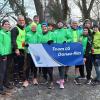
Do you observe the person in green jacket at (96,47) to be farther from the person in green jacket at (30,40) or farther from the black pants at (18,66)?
the black pants at (18,66)

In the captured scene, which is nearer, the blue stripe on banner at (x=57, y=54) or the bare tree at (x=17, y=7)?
the blue stripe on banner at (x=57, y=54)

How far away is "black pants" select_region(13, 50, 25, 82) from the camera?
1152cm

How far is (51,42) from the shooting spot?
11672mm

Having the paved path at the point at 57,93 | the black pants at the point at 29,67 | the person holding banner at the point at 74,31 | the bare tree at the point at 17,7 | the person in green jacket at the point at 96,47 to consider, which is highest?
the bare tree at the point at 17,7

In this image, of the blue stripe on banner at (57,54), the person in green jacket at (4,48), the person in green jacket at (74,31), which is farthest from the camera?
the person in green jacket at (74,31)

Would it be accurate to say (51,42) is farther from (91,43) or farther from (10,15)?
(10,15)

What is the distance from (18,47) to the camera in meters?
11.2

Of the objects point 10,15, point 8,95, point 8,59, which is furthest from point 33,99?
point 10,15

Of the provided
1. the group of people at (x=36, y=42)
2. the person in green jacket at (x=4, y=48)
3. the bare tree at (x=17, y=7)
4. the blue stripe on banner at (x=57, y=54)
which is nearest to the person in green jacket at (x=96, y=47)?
the group of people at (x=36, y=42)

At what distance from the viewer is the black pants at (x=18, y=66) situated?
11.5 m

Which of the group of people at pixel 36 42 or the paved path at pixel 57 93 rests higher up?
the group of people at pixel 36 42

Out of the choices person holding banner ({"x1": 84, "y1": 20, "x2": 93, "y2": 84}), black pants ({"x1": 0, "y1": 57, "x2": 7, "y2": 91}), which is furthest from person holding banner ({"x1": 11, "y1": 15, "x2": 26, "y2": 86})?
person holding banner ({"x1": 84, "y1": 20, "x2": 93, "y2": 84})

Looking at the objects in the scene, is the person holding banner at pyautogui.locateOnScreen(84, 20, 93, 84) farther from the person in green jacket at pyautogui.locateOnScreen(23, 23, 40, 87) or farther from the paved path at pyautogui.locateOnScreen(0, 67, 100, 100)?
the person in green jacket at pyautogui.locateOnScreen(23, 23, 40, 87)

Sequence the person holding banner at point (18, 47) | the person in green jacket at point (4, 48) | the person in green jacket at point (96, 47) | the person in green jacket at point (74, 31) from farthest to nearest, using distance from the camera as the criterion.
Answer: 1. the person in green jacket at point (96, 47)
2. the person in green jacket at point (74, 31)
3. the person holding banner at point (18, 47)
4. the person in green jacket at point (4, 48)
